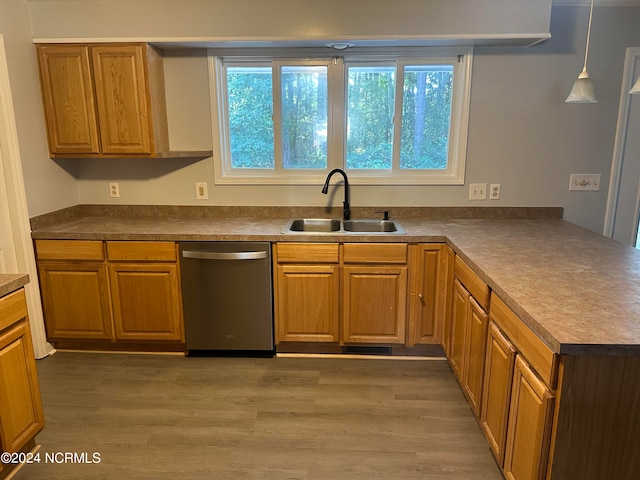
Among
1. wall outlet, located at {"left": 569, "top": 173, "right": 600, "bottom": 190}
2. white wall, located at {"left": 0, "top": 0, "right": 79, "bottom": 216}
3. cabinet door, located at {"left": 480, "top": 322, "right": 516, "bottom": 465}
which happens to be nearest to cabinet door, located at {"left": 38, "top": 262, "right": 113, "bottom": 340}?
white wall, located at {"left": 0, "top": 0, "right": 79, "bottom": 216}

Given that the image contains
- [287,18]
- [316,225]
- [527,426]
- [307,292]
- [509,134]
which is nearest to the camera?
[527,426]

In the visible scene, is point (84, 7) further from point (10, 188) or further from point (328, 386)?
point (328, 386)

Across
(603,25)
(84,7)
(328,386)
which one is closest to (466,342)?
(328,386)

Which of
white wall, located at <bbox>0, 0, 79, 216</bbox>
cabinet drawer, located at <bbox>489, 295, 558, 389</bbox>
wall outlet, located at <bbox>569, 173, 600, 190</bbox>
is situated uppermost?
white wall, located at <bbox>0, 0, 79, 216</bbox>

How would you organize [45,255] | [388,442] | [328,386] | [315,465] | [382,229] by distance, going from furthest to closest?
[382,229] < [45,255] < [328,386] < [388,442] < [315,465]

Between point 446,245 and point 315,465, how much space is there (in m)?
1.48

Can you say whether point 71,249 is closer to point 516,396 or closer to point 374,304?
point 374,304

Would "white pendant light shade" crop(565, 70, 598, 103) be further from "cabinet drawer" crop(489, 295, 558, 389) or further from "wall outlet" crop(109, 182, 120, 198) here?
"wall outlet" crop(109, 182, 120, 198)

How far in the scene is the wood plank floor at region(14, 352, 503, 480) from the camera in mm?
1948

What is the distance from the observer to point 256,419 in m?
2.28

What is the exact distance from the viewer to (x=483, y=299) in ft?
6.56

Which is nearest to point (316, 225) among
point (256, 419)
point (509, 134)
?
point (256, 419)

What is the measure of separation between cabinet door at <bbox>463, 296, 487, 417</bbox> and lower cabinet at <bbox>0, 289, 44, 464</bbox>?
2096 millimetres

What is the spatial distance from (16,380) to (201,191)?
1.77 m
